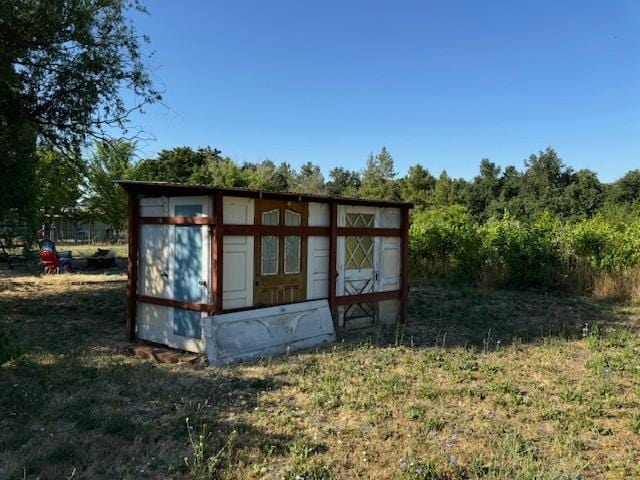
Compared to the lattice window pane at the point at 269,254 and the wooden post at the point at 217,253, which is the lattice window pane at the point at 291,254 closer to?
the lattice window pane at the point at 269,254

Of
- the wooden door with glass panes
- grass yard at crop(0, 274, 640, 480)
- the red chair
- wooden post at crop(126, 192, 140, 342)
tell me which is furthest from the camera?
the red chair

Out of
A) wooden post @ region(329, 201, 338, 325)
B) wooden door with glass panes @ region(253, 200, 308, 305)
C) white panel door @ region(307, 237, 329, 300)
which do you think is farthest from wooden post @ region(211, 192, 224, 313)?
wooden post @ region(329, 201, 338, 325)

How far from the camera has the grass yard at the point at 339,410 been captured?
12.7 feet

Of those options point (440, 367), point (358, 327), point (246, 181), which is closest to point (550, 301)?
point (358, 327)

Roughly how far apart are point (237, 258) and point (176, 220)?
3.37 ft

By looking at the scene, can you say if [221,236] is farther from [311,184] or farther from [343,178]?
[343,178]

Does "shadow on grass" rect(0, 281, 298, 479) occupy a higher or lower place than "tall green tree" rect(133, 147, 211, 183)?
lower

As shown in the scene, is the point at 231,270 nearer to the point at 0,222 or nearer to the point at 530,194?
the point at 0,222

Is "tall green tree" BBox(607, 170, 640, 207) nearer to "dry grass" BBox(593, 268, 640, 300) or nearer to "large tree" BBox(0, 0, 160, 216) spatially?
"dry grass" BBox(593, 268, 640, 300)

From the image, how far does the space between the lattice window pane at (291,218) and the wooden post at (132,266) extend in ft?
7.46

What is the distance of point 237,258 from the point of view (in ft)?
24.3

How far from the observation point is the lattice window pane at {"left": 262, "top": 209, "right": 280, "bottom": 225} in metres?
7.76

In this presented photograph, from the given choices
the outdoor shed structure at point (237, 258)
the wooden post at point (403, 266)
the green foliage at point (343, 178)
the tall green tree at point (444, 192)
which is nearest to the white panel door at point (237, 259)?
the outdoor shed structure at point (237, 258)

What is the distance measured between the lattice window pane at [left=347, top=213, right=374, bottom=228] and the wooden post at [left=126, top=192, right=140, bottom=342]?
3469mm
